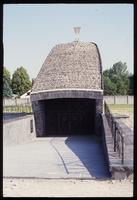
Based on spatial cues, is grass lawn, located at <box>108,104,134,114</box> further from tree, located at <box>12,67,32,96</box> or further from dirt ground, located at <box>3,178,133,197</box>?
dirt ground, located at <box>3,178,133,197</box>

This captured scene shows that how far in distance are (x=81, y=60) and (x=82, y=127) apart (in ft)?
13.0

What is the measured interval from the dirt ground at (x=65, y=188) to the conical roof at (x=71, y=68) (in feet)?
36.0

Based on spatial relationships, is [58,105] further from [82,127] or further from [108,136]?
[108,136]

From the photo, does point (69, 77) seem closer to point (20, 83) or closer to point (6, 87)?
point (6, 87)

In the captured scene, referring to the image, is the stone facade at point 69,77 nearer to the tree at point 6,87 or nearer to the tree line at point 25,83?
the tree at point 6,87

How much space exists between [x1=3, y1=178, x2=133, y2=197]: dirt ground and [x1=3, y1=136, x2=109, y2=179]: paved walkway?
716mm

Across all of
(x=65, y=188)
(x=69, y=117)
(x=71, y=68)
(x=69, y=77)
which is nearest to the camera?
(x=65, y=188)

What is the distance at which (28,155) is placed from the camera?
13.4m

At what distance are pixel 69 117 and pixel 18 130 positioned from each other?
5635mm

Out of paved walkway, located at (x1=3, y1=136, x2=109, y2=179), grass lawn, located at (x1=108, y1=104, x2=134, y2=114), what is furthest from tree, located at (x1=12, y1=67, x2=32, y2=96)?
paved walkway, located at (x1=3, y1=136, x2=109, y2=179)

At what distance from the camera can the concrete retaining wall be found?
14734mm

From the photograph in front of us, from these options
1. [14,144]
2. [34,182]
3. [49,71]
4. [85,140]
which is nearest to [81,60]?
[49,71]

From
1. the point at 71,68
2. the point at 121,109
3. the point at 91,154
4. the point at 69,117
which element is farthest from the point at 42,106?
the point at 121,109

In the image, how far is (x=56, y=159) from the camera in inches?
489
